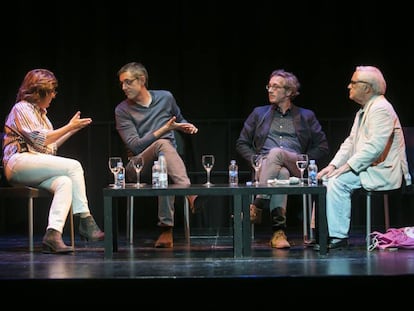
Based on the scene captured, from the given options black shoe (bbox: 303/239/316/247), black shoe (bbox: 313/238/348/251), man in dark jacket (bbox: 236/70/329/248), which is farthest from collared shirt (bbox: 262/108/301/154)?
black shoe (bbox: 313/238/348/251)

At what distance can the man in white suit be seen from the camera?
4379mm

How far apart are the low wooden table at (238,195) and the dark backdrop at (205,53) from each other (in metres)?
2.00

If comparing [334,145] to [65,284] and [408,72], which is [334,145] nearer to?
[408,72]

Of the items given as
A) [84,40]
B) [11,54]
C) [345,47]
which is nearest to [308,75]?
[345,47]

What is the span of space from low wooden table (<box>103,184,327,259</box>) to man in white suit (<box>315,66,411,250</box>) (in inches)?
12.6

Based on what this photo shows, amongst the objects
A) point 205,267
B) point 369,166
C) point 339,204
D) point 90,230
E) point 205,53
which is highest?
point 205,53

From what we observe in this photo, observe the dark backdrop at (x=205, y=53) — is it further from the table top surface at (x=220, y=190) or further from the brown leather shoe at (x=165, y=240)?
the table top surface at (x=220, y=190)

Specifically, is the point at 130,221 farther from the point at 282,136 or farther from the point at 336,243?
the point at 336,243

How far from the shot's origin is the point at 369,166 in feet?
14.5

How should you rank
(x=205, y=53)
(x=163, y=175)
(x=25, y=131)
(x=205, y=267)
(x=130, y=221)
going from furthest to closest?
(x=205, y=53), (x=130, y=221), (x=25, y=131), (x=163, y=175), (x=205, y=267)

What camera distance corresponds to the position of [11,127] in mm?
4516

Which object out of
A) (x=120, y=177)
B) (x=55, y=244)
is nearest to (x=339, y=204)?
(x=120, y=177)

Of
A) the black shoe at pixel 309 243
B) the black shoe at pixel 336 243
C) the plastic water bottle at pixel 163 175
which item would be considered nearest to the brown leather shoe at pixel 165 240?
the plastic water bottle at pixel 163 175

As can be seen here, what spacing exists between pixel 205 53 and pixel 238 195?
2325 mm
